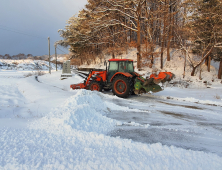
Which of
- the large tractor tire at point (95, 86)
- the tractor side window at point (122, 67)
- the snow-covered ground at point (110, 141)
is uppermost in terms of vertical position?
the tractor side window at point (122, 67)

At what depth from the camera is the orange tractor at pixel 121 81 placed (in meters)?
7.09

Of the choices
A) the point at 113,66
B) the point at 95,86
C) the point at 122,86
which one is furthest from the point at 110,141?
the point at 95,86

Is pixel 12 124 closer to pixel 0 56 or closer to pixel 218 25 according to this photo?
pixel 218 25

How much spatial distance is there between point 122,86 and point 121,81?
26 centimetres

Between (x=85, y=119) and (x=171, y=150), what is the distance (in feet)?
6.92

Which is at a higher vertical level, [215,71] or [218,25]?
[218,25]

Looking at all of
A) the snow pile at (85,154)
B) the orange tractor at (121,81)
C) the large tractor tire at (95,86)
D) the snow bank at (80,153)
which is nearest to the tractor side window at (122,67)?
the orange tractor at (121,81)

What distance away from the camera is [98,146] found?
2.54m

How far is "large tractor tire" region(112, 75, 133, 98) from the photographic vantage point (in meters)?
7.14

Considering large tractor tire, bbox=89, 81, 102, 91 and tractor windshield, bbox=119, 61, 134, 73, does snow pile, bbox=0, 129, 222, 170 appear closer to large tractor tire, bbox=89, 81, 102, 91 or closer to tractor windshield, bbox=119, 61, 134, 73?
tractor windshield, bbox=119, 61, 134, 73

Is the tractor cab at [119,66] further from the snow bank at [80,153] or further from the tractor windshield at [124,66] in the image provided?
A: the snow bank at [80,153]

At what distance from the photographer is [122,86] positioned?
24.3 feet

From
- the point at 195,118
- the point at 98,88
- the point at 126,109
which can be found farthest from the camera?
the point at 98,88

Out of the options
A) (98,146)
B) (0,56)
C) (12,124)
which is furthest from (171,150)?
(0,56)
